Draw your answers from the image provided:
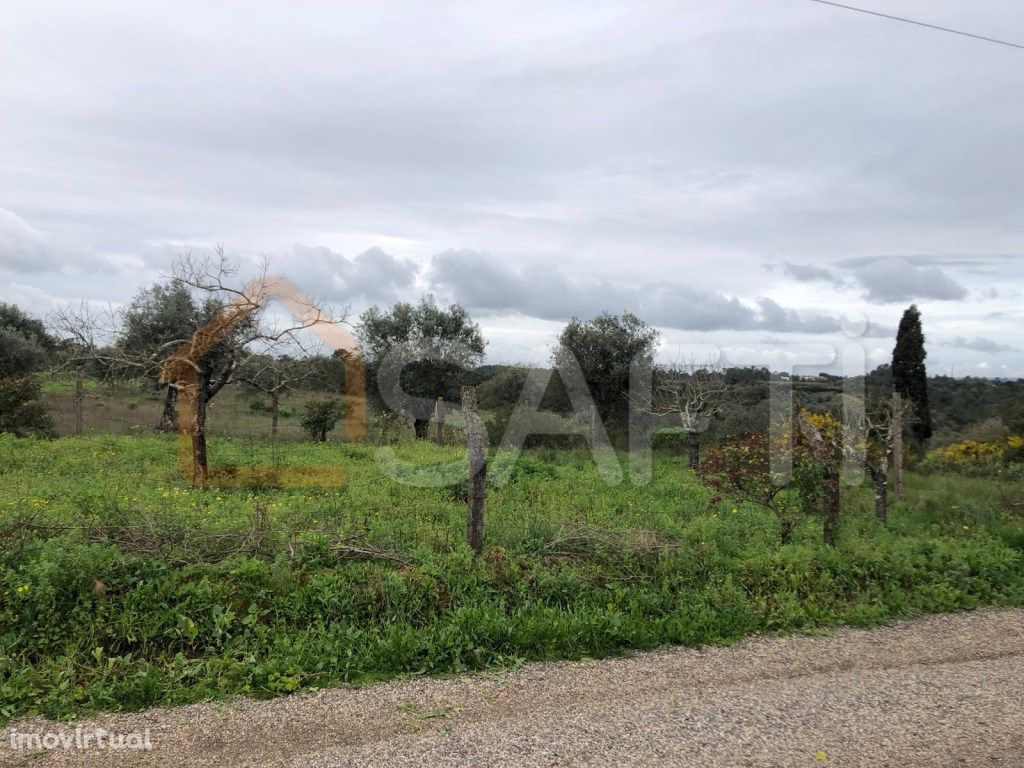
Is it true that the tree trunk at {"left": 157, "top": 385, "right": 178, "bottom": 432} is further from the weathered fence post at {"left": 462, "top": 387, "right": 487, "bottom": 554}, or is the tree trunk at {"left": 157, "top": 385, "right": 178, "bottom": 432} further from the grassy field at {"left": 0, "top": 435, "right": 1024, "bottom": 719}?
the weathered fence post at {"left": 462, "top": 387, "right": 487, "bottom": 554}

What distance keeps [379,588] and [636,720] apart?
7.90 feet

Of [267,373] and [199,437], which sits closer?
[199,437]

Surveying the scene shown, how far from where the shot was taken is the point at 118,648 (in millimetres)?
4973

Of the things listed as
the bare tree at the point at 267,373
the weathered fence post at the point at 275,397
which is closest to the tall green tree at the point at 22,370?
the weathered fence post at the point at 275,397

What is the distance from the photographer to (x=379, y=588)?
19.0 feet

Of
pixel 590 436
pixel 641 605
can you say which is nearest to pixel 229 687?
pixel 641 605

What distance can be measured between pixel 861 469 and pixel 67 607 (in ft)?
44.1

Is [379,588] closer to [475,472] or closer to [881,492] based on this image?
[475,472]

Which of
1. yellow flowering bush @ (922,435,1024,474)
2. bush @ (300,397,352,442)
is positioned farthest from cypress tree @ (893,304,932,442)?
bush @ (300,397,352,442)

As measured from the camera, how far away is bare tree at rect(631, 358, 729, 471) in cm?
1812

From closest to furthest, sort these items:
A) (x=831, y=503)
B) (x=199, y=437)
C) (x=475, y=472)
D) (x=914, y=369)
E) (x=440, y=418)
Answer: (x=475, y=472) → (x=831, y=503) → (x=199, y=437) → (x=440, y=418) → (x=914, y=369)

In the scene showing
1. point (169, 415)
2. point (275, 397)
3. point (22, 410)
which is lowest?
point (169, 415)

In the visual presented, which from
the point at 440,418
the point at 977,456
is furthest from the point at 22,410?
the point at 977,456

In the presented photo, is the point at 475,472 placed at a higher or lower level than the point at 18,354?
lower
